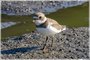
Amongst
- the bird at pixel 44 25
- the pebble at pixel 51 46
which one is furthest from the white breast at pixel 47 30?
the pebble at pixel 51 46

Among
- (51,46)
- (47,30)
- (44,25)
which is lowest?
(51,46)

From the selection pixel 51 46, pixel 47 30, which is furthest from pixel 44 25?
pixel 51 46

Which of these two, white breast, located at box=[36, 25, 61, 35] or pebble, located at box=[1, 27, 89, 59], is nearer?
white breast, located at box=[36, 25, 61, 35]

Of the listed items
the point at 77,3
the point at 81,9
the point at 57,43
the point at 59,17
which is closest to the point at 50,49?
the point at 57,43

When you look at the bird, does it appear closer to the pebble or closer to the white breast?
Answer: the white breast

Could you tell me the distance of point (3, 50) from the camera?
1070cm

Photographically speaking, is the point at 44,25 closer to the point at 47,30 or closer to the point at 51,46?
the point at 47,30

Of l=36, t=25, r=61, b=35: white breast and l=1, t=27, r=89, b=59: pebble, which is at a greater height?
l=36, t=25, r=61, b=35: white breast

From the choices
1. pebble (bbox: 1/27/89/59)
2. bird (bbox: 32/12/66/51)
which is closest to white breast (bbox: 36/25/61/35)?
bird (bbox: 32/12/66/51)

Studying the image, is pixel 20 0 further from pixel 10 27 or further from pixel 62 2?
pixel 10 27

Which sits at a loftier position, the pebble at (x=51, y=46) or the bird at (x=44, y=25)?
the bird at (x=44, y=25)

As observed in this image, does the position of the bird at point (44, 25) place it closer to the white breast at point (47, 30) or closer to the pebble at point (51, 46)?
the white breast at point (47, 30)

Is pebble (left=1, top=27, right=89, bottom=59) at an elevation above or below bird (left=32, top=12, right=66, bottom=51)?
below

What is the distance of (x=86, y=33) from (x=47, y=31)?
2722 millimetres
